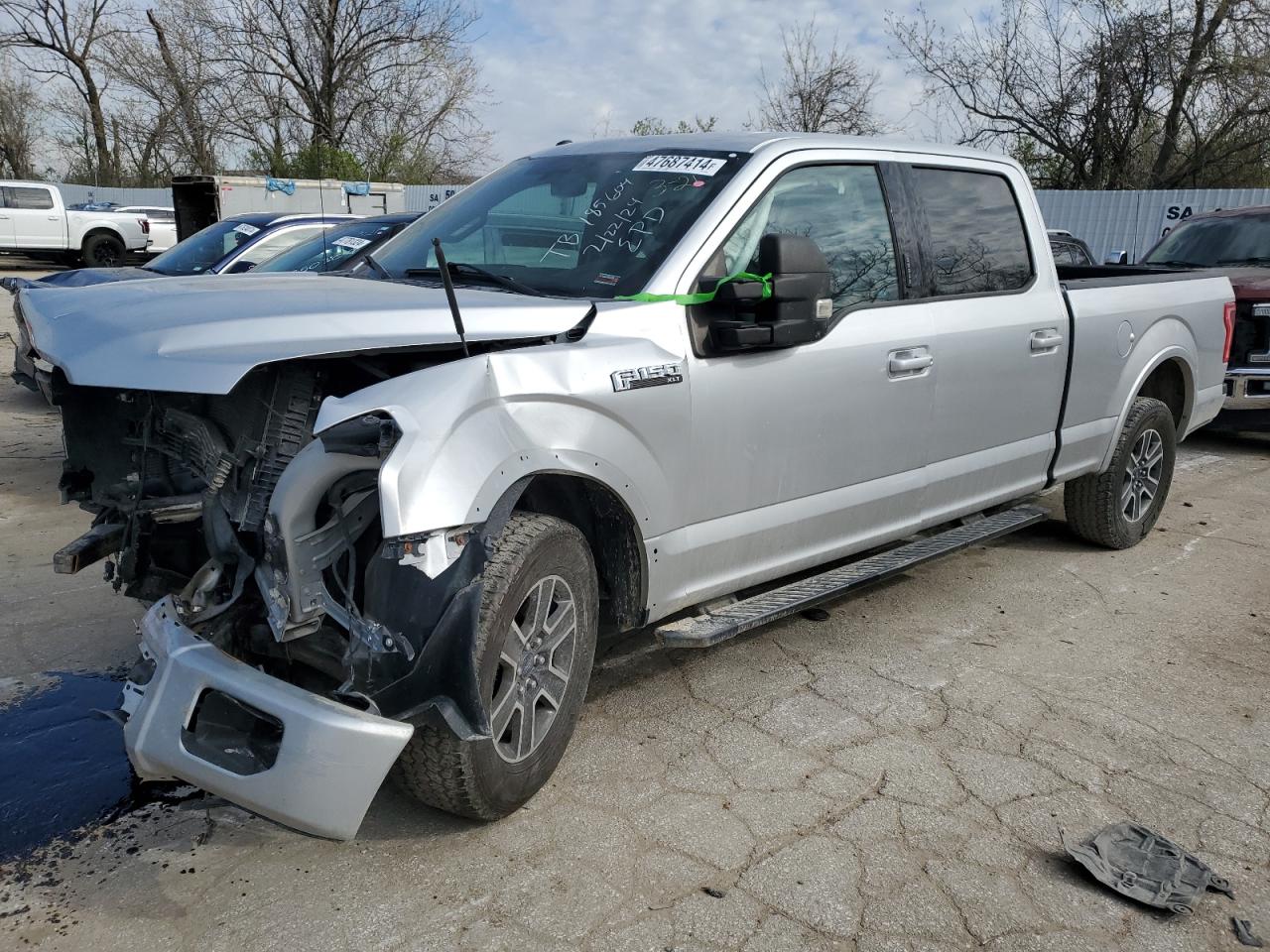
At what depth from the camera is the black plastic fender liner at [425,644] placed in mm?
2646

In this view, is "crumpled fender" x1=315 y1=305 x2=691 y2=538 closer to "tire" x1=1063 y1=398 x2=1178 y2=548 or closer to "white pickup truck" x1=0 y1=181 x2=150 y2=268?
"tire" x1=1063 y1=398 x2=1178 y2=548

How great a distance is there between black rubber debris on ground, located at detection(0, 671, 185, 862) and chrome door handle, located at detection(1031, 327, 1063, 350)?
391cm

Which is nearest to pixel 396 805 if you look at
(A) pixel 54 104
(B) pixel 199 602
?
(B) pixel 199 602

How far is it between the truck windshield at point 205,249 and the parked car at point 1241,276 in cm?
773

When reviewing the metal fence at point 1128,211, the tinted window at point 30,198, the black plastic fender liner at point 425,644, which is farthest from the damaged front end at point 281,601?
the tinted window at point 30,198

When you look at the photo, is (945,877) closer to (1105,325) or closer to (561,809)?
(561,809)

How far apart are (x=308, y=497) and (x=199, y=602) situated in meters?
0.53

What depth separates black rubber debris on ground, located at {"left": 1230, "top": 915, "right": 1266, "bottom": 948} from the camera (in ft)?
8.91

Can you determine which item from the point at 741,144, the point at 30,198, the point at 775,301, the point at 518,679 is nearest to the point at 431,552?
the point at 518,679

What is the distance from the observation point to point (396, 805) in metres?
3.23

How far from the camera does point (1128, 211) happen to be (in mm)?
19703

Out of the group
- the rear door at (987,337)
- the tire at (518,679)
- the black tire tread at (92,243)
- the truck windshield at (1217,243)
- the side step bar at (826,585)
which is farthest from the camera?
the black tire tread at (92,243)

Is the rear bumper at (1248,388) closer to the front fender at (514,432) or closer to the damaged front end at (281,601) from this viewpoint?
the front fender at (514,432)

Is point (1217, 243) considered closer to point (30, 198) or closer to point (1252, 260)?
point (1252, 260)
